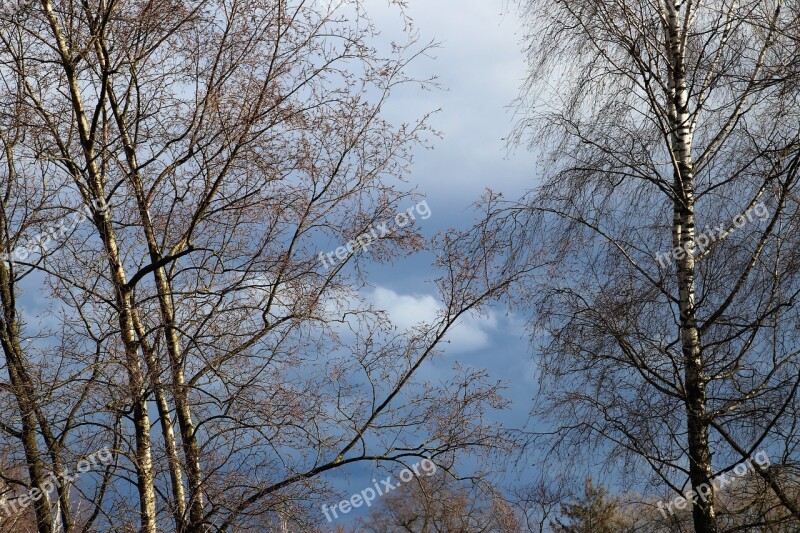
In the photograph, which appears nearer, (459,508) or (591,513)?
(459,508)

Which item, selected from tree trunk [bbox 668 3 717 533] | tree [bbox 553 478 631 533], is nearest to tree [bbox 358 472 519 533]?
tree trunk [bbox 668 3 717 533]

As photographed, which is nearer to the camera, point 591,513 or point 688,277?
point 688,277

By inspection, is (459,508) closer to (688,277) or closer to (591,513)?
(688,277)

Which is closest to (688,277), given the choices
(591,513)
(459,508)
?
(459,508)

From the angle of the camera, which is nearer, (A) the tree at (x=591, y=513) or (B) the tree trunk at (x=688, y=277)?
(B) the tree trunk at (x=688, y=277)

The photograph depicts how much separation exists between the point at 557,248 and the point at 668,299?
1.11m

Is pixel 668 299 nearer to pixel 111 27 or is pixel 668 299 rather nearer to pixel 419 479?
pixel 419 479

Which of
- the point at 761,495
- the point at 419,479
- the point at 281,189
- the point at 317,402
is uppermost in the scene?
the point at 281,189

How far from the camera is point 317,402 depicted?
7.37m

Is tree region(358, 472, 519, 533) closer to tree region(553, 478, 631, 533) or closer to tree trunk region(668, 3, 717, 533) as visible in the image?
tree trunk region(668, 3, 717, 533)

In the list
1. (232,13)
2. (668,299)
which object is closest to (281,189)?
(232,13)

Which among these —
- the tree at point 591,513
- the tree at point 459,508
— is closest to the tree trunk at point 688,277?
the tree at point 459,508

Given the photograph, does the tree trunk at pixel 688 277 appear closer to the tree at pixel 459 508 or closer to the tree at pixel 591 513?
the tree at pixel 459 508

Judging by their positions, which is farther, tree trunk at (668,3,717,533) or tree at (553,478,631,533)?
tree at (553,478,631,533)
